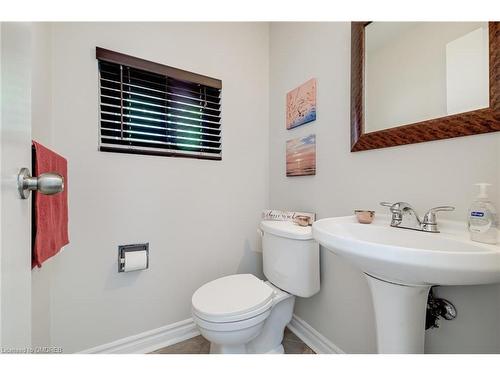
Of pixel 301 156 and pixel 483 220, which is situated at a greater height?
pixel 301 156

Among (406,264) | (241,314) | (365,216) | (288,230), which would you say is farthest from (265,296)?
(406,264)

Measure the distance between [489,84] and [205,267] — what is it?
5.25 feet

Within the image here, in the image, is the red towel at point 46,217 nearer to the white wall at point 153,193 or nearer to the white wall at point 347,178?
the white wall at point 153,193

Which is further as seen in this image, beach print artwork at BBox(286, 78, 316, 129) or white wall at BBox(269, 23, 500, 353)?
beach print artwork at BBox(286, 78, 316, 129)

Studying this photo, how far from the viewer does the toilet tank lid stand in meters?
1.09

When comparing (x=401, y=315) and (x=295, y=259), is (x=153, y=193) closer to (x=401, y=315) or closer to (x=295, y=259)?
(x=295, y=259)

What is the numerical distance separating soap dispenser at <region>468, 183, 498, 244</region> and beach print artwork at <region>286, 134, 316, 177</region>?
73 centimetres

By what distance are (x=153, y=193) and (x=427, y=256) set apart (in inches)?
51.2

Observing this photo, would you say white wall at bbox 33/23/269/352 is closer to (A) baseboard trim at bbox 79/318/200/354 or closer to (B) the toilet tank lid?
(A) baseboard trim at bbox 79/318/200/354

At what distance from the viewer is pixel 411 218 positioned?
31.5 inches

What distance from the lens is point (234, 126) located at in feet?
5.13

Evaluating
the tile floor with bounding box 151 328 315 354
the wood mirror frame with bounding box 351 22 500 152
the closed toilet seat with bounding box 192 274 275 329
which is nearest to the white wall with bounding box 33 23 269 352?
the tile floor with bounding box 151 328 315 354
